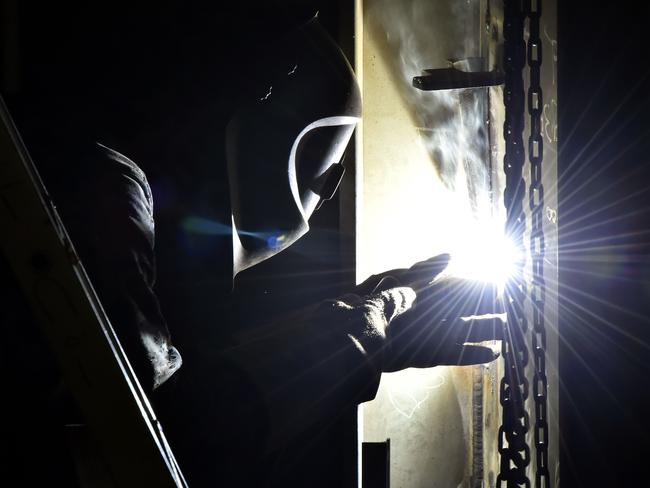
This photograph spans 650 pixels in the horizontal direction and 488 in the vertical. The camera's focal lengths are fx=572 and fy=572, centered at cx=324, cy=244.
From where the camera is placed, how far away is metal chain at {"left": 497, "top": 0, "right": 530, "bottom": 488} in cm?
149

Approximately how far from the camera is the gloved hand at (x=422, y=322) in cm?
175

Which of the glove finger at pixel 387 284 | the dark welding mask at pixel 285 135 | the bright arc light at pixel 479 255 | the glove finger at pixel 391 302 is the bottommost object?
the glove finger at pixel 391 302

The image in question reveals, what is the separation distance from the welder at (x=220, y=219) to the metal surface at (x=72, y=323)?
44cm

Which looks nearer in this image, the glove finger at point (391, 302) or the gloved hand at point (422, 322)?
the gloved hand at point (422, 322)

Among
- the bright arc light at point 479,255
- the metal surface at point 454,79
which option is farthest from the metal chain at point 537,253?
the metal surface at point 454,79

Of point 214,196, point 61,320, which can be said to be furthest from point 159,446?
point 214,196

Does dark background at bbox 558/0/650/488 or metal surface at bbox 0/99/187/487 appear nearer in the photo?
metal surface at bbox 0/99/187/487

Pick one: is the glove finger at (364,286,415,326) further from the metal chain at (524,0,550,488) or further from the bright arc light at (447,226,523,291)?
the metal chain at (524,0,550,488)

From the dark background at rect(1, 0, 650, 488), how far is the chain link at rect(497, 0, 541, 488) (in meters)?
0.11

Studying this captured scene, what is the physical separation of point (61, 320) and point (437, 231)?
274 cm

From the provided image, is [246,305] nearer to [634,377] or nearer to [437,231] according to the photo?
[437,231]

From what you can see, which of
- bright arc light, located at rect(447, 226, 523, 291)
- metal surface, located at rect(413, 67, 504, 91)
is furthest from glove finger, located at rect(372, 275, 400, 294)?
metal surface, located at rect(413, 67, 504, 91)

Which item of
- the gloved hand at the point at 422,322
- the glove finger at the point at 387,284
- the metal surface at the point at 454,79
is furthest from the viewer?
the metal surface at the point at 454,79

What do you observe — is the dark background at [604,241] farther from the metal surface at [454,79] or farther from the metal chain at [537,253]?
the metal surface at [454,79]
